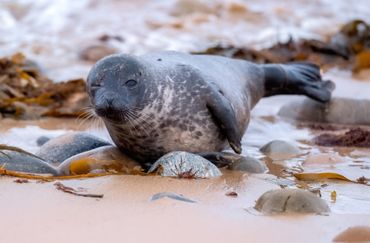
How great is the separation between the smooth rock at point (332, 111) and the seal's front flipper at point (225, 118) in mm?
1960

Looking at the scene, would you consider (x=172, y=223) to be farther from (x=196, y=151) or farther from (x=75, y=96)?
(x=75, y=96)

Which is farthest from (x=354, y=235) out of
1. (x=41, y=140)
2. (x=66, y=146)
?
(x=41, y=140)

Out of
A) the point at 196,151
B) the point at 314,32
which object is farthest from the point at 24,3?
the point at 196,151

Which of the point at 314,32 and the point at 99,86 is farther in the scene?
the point at 314,32

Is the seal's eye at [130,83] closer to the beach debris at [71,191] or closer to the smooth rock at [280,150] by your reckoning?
the beach debris at [71,191]

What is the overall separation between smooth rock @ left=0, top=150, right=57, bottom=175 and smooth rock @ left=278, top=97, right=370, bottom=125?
2.95 metres

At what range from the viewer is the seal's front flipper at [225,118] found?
4.41m

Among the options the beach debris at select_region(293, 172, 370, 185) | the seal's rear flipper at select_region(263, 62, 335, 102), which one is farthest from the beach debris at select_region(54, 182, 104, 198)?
the seal's rear flipper at select_region(263, 62, 335, 102)

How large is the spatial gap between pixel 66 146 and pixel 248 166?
1172 millimetres

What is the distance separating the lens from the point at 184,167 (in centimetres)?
385

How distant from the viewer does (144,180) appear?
3.72 meters

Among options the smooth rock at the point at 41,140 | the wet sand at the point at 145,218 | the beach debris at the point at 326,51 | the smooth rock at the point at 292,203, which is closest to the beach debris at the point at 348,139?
the wet sand at the point at 145,218

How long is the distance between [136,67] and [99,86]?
257mm

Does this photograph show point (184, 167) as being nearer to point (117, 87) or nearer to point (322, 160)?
point (117, 87)
